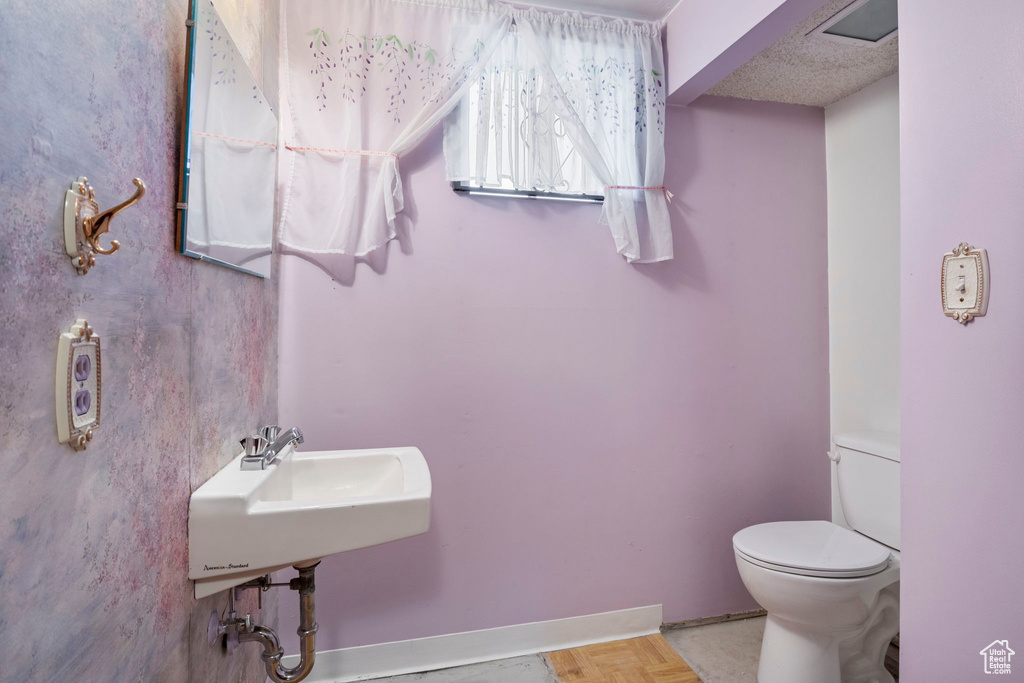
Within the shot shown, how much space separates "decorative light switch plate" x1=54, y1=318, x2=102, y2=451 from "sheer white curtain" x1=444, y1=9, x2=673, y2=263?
1.26 m

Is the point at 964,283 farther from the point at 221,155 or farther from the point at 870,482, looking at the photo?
the point at 221,155

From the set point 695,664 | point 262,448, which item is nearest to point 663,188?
point 262,448

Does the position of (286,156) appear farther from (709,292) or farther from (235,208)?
(709,292)

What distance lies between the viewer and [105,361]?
732mm

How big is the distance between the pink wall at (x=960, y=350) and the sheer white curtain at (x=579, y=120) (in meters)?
0.87

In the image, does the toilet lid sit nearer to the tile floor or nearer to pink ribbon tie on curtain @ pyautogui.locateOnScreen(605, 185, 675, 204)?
the tile floor

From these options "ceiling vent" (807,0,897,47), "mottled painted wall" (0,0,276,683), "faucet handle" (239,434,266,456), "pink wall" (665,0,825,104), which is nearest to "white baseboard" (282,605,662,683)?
"mottled painted wall" (0,0,276,683)

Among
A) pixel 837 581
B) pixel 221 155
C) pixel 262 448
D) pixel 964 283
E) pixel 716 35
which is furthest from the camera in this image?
pixel 716 35

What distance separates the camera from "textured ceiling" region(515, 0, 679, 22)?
1850 mm

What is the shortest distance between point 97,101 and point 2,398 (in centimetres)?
41

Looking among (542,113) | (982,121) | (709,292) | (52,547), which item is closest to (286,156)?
(542,113)

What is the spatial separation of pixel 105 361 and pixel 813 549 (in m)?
1.85

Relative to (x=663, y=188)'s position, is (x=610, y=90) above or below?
above

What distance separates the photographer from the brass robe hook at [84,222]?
63 cm
